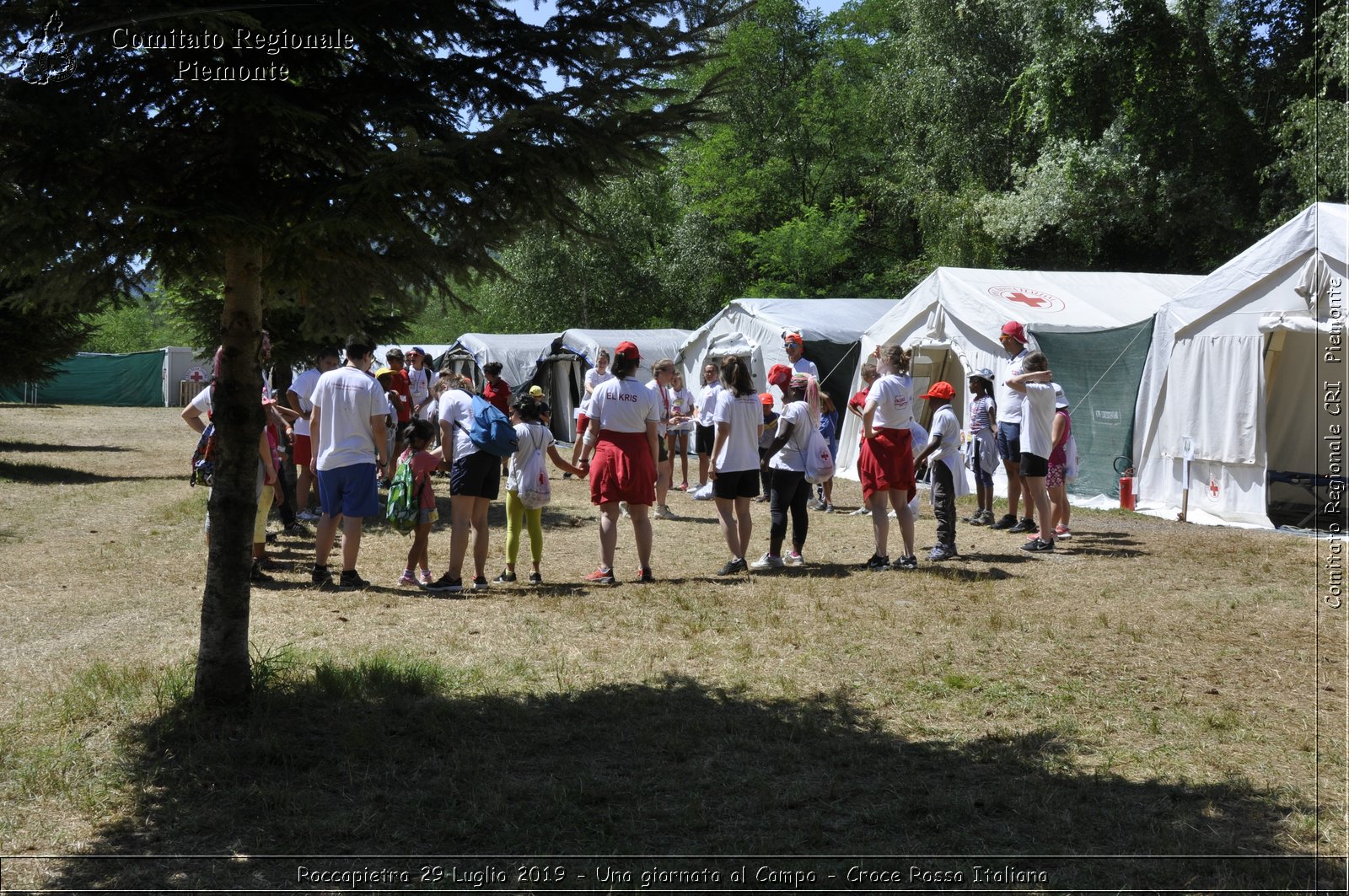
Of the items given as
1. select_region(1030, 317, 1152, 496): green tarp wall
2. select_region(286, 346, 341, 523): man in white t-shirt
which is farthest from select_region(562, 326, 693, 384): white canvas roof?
select_region(286, 346, 341, 523): man in white t-shirt

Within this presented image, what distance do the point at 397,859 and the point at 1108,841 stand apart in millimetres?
2467

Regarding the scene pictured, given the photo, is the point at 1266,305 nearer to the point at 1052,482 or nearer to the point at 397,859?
the point at 1052,482

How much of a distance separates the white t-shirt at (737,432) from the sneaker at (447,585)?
2280mm

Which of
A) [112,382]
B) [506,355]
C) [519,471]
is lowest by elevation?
[519,471]

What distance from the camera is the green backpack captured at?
8195 millimetres

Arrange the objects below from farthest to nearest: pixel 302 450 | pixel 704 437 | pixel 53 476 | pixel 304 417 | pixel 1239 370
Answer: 1. pixel 53 476
2. pixel 704 437
3. pixel 1239 370
4. pixel 302 450
5. pixel 304 417

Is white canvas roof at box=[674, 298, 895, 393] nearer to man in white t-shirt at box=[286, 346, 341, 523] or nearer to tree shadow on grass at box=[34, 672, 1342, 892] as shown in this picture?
man in white t-shirt at box=[286, 346, 341, 523]

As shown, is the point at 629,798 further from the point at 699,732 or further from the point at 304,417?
the point at 304,417

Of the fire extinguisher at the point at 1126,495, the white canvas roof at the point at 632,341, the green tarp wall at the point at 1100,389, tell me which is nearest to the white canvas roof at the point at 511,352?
the white canvas roof at the point at 632,341

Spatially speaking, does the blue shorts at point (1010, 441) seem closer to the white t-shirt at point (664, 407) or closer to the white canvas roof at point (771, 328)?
the white t-shirt at point (664, 407)

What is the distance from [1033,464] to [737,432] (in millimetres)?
3027

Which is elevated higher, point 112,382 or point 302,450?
point 112,382

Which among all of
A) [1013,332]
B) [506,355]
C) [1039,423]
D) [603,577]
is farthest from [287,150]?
[506,355]

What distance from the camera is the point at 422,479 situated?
8.24 m
